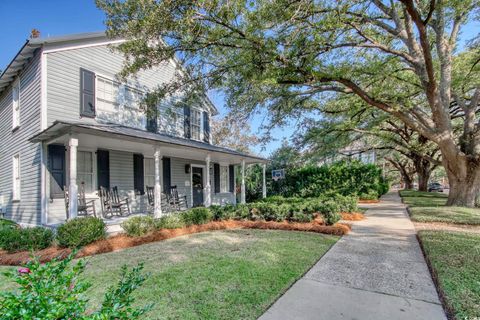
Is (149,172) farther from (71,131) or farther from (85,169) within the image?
(71,131)

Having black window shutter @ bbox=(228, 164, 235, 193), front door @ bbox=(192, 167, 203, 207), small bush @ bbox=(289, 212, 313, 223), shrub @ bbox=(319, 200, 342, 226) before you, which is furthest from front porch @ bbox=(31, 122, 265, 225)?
shrub @ bbox=(319, 200, 342, 226)

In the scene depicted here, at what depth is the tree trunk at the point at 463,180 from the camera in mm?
10203

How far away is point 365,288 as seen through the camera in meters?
3.52

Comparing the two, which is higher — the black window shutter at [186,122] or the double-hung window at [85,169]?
the black window shutter at [186,122]

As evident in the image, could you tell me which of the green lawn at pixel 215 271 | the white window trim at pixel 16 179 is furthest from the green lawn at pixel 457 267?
the white window trim at pixel 16 179

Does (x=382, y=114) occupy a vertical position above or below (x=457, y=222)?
above

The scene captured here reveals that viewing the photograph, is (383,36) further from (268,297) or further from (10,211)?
(10,211)

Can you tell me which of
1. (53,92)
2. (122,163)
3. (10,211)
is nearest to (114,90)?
(53,92)

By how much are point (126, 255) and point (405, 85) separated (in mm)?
13684

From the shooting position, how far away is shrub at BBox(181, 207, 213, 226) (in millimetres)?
→ 8039

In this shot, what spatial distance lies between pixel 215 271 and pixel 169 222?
372 cm

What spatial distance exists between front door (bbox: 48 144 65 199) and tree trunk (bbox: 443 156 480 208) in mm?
14023

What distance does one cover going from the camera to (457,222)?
24.4ft

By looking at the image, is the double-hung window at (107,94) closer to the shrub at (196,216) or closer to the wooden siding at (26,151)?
the wooden siding at (26,151)
